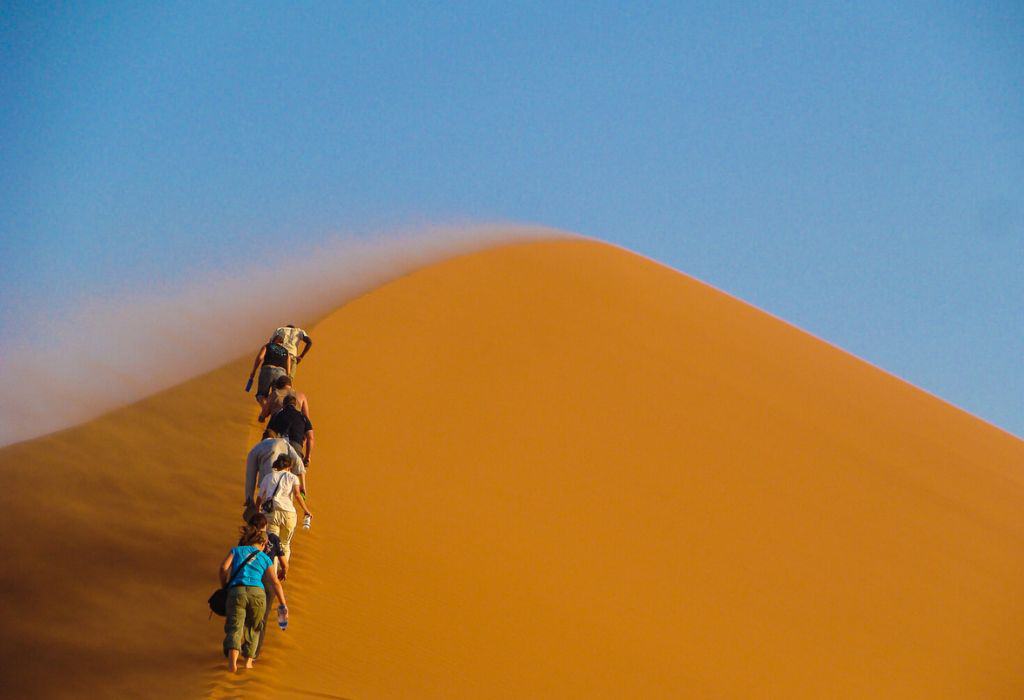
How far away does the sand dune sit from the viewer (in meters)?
7.24

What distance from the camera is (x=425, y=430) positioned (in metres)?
11.6

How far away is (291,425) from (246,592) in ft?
6.07

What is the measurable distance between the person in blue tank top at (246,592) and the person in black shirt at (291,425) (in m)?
1.41

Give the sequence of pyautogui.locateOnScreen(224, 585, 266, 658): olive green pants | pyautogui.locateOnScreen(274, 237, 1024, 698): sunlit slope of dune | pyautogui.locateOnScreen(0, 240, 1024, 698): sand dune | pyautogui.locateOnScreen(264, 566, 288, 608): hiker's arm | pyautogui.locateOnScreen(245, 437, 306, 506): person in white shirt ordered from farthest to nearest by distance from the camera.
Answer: pyautogui.locateOnScreen(274, 237, 1024, 698): sunlit slope of dune → pyautogui.locateOnScreen(245, 437, 306, 506): person in white shirt → pyautogui.locateOnScreen(0, 240, 1024, 698): sand dune → pyautogui.locateOnScreen(264, 566, 288, 608): hiker's arm → pyautogui.locateOnScreen(224, 585, 266, 658): olive green pants

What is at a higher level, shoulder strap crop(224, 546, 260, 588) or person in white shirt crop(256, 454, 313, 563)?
person in white shirt crop(256, 454, 313, 563)

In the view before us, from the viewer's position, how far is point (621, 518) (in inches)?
415

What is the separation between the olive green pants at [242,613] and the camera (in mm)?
6309

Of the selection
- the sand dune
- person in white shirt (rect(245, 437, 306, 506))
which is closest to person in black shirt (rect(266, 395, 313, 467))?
person in white shirt (rect(245, 437, 306, 506))

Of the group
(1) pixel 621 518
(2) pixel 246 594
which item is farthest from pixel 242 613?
(1) pixel 621 518

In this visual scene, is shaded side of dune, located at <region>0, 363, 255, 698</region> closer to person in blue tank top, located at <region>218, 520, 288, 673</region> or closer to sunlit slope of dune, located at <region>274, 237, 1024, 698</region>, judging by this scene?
person in blue tank top, located at <region>218, 520, 288, 673</region>

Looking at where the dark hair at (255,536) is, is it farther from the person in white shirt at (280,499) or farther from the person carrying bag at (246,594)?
the person in white shirt at (280,499)

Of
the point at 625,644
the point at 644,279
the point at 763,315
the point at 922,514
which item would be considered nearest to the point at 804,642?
the point at 625,644

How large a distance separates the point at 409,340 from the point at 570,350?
8.24 ft

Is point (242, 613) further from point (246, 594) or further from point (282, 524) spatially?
point (282, 524)
